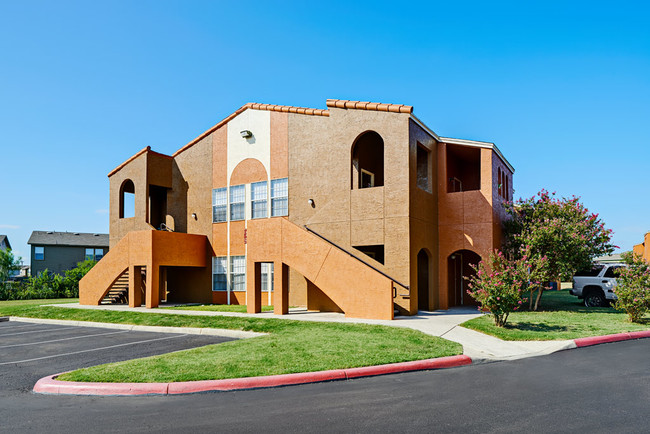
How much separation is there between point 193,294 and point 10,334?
9637 millimetres

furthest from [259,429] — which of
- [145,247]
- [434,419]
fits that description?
[145,247]

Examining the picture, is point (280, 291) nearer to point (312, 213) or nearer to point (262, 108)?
point (312, 213)

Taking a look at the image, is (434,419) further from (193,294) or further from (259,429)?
(193,294)

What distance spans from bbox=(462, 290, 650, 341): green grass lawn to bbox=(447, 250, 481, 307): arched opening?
16.7ft

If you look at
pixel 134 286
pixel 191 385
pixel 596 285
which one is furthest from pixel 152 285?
pixel 596 285

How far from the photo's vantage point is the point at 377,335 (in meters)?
12.5

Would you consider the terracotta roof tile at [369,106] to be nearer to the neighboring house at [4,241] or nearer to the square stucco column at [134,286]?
the square stucco column at [134,286]

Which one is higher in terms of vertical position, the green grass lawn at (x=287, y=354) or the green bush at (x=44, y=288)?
the green grass lawn at (x=287, y=354)

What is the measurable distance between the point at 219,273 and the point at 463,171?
546 inches

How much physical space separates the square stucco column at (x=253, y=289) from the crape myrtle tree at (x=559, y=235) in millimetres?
10421

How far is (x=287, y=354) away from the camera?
9984mm

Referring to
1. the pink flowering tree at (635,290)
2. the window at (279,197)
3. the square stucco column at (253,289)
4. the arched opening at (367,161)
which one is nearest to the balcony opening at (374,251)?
the arched opening at (367,161)

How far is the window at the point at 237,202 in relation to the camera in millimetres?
23734

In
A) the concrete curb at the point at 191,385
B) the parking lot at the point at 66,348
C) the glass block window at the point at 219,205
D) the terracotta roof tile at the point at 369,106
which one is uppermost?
the terracotta roof tile at the point at 369,106
